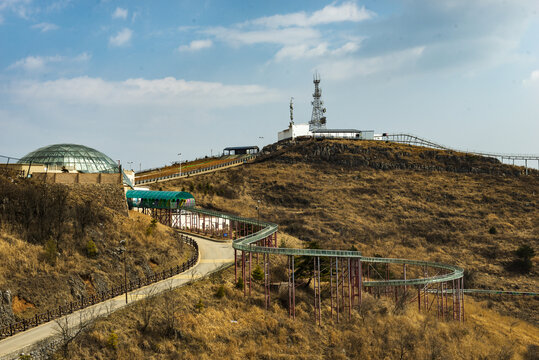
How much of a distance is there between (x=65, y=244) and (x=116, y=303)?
9.67 meters

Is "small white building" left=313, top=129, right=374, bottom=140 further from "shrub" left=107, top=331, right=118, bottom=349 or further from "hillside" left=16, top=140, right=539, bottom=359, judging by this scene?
"shrub" left=107, top=331, right=118, bottom=349

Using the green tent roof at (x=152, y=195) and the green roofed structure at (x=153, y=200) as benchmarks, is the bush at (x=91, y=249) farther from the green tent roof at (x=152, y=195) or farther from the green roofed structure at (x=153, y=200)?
the green tent roof at (x=152, y=195)

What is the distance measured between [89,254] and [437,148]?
125766 millimetres

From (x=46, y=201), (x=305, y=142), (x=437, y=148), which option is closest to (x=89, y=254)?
(x=46, y=201)

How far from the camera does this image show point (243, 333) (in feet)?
132

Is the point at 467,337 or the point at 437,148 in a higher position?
the point at 437,148

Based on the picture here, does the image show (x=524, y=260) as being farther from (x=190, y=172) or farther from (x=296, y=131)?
(x=296, y=131)

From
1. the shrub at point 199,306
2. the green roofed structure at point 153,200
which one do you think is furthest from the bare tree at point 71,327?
the green roofed structure at point 153,200

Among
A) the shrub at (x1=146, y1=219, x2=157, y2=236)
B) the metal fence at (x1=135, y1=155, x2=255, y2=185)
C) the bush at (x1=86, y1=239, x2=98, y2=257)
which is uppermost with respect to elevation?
the metal fence at (x1=135, y1=155, x2=255, y2=185)

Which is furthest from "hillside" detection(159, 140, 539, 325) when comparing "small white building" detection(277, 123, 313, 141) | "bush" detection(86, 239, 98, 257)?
"bush" detection(86, 239, 98, 257)

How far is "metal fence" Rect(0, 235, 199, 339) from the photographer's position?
34281mm

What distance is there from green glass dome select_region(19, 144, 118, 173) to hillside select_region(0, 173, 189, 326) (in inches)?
515

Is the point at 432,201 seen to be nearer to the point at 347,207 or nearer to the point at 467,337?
the point at 347,207

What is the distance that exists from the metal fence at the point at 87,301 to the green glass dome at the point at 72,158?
1056 inches
